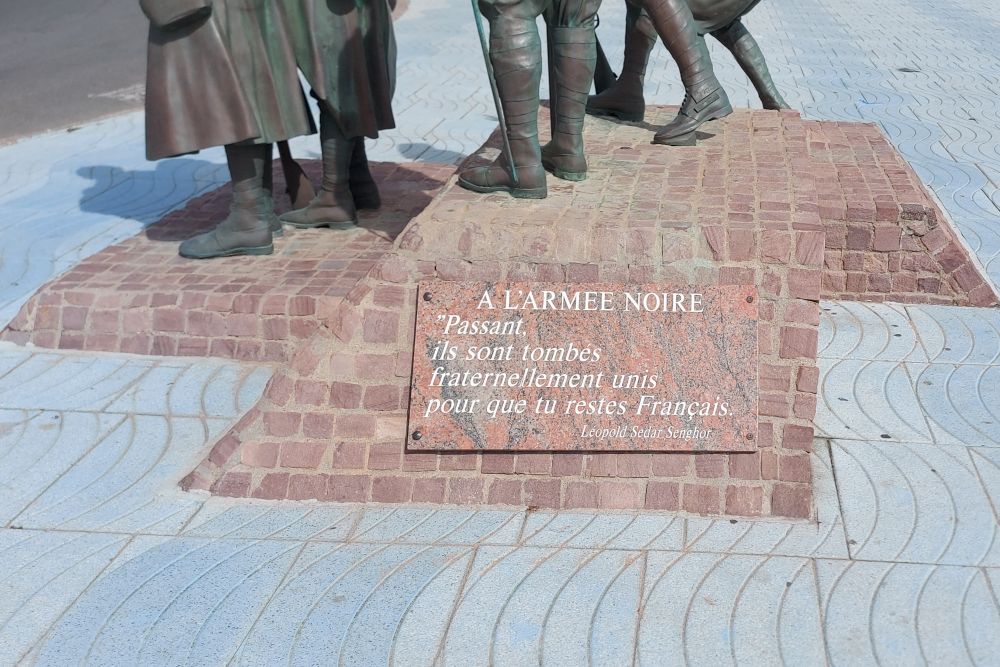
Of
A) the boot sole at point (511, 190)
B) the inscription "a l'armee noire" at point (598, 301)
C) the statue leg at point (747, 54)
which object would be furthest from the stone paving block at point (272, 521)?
the statue leg at point (747, 54)

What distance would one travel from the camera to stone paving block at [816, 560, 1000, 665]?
272cm

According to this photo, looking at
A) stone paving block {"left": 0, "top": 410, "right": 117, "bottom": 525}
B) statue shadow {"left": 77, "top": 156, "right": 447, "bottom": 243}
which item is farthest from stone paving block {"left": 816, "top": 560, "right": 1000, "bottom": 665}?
statue shadow {"left": 77, "top": 156, "right": 447, "bottom": 243}

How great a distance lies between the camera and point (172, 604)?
2961 millimetres

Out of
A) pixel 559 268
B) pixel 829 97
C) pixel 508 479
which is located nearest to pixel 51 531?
pixel 508 479

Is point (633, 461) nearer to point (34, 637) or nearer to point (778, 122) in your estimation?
point (34, 637)

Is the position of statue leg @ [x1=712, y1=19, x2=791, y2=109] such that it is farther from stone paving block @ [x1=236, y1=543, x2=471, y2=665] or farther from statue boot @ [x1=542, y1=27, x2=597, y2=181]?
stone paving block @ [x1=236, y1=543, x2=471, y2=665]

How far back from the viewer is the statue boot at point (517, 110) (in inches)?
147

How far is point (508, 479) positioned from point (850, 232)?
213cm

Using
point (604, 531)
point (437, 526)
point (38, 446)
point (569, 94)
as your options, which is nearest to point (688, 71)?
point (569, 94)

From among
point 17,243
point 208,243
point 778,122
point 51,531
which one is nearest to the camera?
point 51,531

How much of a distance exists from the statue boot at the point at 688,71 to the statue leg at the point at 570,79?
60 centimetres

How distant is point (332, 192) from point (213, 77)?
0.80 metres

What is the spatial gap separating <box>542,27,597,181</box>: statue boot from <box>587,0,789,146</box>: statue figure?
61cm

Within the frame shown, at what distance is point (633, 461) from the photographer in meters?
3.45
